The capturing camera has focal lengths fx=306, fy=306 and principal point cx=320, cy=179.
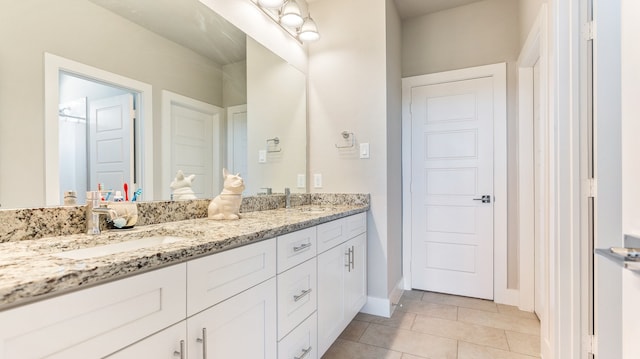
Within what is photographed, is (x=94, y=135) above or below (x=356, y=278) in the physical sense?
above

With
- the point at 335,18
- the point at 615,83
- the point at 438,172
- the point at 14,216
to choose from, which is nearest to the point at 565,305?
the point at 615,83

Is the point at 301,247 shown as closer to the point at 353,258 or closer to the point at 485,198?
the point at 353,258

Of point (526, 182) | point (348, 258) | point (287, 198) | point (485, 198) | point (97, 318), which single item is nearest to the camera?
point (97, 318)

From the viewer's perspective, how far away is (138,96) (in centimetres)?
138

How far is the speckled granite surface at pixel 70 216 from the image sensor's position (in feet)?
3.18

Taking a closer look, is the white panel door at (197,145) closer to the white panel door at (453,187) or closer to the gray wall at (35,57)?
the gray wall at (35,57)

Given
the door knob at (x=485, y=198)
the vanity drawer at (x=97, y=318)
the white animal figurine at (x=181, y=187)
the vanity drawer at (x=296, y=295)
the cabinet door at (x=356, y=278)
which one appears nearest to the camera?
the vanity drawer at (x=97, y=318)

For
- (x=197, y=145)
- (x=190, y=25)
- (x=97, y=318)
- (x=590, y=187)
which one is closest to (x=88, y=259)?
(x=97, y=318)

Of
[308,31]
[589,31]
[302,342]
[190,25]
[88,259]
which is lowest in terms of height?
[302,342]

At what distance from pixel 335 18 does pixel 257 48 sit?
86cm

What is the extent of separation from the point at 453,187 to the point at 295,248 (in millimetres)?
1997

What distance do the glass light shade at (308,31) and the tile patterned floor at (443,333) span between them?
7.33 feet

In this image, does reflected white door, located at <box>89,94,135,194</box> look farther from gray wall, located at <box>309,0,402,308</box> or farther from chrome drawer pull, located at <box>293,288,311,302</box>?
gray wall, located at <box>309,0,402,308</box>

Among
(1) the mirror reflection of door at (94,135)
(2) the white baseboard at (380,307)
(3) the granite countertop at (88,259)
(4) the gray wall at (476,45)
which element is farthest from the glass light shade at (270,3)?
(2) the white baseboard at (380,307)
